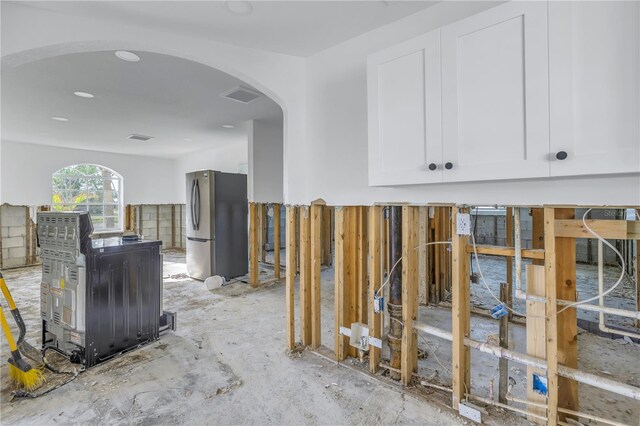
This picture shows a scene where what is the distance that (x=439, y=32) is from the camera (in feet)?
5.32

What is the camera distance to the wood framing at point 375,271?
89.6 inches

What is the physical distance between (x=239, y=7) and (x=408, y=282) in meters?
2.05

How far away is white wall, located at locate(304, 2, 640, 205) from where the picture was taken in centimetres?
147

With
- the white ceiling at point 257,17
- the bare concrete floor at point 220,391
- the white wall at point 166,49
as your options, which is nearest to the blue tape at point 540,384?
the bare concrete floor at point 220,391

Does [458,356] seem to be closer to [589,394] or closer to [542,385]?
[542,385]

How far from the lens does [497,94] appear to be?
56.4 inches

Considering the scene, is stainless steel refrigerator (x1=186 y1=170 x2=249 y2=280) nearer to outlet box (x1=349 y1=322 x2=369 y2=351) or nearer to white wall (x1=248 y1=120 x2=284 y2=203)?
white wall (x1=248 y1=120 x2=284 y2=203)

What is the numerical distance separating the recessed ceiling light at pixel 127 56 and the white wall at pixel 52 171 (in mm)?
5346

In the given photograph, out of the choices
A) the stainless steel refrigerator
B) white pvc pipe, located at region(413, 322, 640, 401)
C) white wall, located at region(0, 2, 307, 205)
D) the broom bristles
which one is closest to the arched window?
the stainless steel refrigerator

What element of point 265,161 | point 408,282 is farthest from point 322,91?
point 265,161

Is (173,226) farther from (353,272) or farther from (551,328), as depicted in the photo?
(551,328)

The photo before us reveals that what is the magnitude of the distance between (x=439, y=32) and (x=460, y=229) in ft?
3.62

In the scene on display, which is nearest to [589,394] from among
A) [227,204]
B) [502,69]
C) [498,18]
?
[502,69]

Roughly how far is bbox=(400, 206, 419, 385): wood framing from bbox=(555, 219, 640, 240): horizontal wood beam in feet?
2.62
